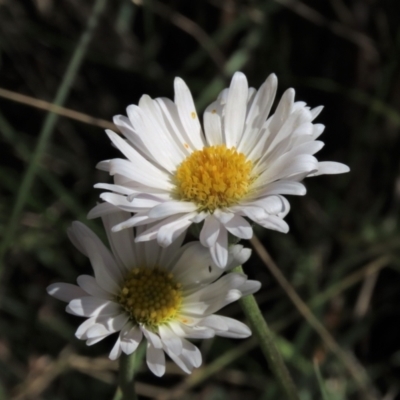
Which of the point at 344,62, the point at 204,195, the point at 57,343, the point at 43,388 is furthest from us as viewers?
the point at 344,62

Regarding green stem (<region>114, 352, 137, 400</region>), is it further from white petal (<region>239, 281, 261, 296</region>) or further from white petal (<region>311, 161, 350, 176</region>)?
white petal (<region>311, 161, 350, 176</region>)

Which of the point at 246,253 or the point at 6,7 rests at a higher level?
the point at 6,7

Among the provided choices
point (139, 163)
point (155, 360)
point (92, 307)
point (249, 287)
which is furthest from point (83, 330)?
point (139, 163)

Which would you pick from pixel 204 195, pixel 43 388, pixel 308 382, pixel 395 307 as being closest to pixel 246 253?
pixel 204 195

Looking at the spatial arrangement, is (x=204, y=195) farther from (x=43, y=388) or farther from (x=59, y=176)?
(x=59, y=176)

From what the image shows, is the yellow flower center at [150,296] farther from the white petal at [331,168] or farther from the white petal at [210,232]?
the white petal at [331,168]

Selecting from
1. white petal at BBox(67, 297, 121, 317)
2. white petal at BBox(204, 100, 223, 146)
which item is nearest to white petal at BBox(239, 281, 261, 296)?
white petal at BBox(67, 297, 121, 317)

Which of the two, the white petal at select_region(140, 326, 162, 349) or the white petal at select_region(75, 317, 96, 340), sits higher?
the white petal at select_region(75, 317, 96, 340)
